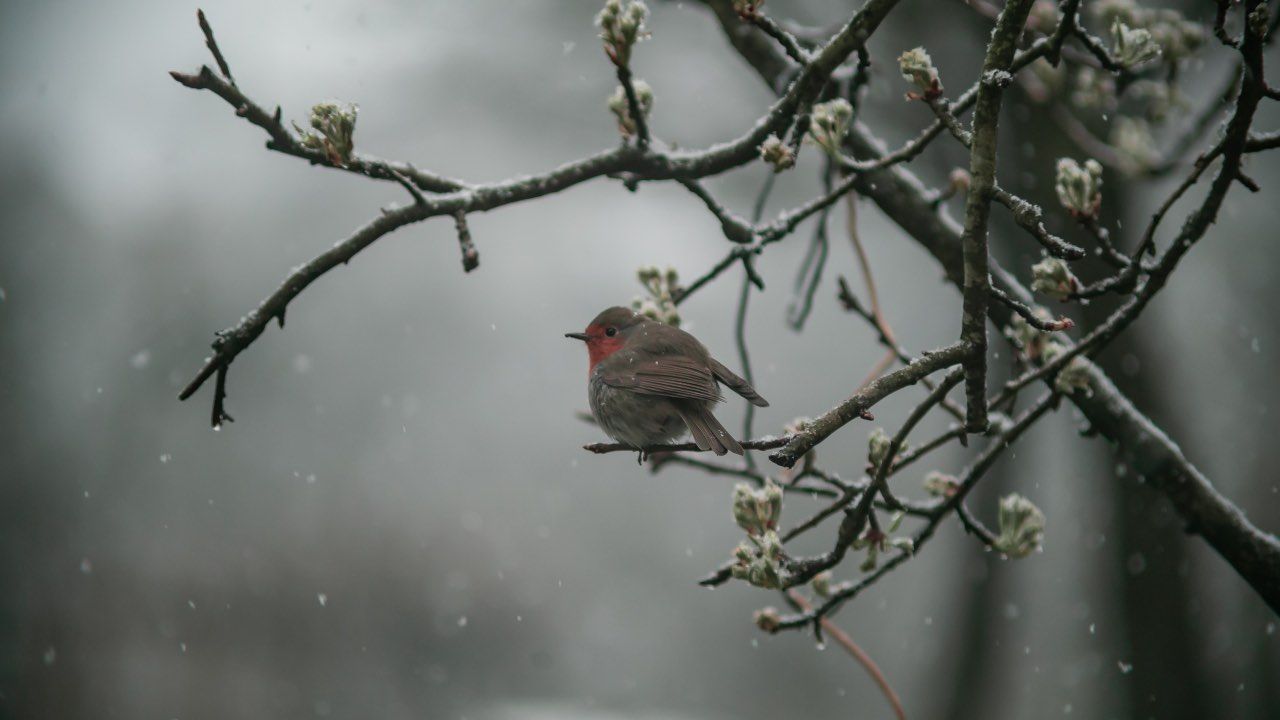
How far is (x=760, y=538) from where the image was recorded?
5.55 feet

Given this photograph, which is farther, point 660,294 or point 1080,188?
point 660,294

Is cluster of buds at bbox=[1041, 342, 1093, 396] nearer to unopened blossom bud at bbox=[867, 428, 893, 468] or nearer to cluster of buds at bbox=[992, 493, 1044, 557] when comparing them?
cluster of buds at bbox=[992, 493, 1044, 557]

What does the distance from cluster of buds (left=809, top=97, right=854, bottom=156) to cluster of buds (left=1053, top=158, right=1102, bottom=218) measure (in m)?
0.42

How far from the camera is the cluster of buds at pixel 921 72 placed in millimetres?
1737

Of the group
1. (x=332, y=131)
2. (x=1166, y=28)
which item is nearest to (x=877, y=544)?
(x=332, y=131)

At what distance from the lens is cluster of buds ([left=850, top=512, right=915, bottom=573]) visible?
1832 mm

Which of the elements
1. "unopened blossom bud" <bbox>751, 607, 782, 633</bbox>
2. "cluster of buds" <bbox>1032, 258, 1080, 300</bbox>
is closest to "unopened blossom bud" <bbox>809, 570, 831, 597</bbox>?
"unopened blossom bud" <bbox>751, 607, 782, 633</bbox>

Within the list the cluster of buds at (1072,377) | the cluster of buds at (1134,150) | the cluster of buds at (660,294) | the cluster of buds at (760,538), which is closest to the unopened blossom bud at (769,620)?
the cluster of buds at (760,538)

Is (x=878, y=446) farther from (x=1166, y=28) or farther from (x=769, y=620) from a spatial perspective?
(x=1166, y=28)

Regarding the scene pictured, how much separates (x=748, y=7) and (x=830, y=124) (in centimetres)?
28

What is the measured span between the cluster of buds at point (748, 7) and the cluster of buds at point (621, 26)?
0.76 feet

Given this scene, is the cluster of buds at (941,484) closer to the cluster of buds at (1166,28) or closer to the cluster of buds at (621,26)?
the cluster of buds at (621,26)

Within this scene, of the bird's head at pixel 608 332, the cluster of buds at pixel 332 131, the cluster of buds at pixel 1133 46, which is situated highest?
the cluster of buds at pixel 1133 46

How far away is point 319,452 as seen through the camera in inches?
364
